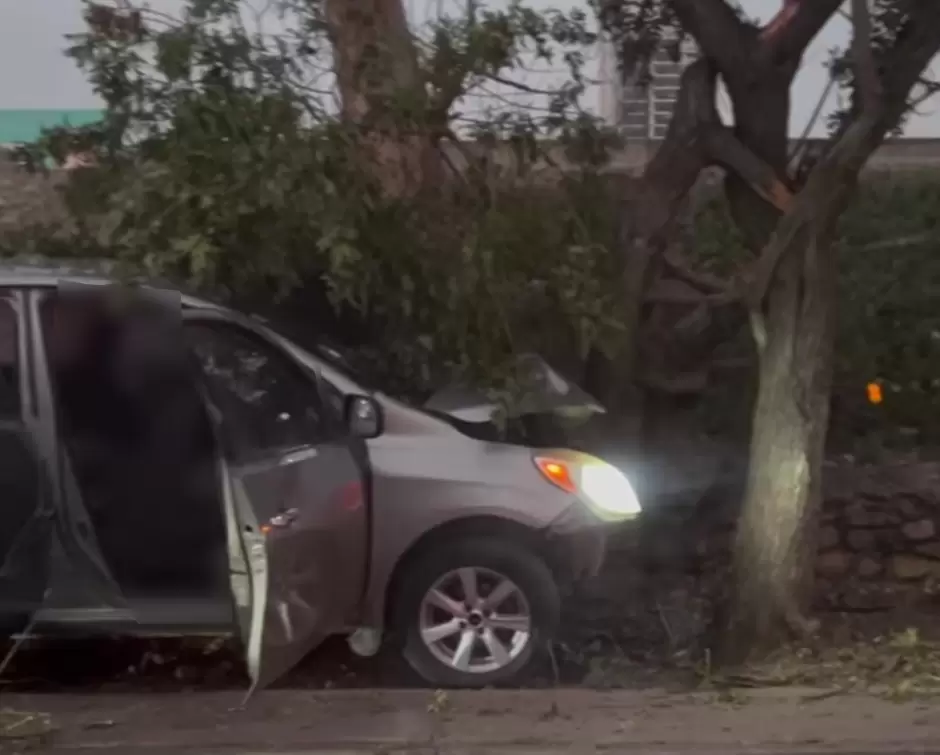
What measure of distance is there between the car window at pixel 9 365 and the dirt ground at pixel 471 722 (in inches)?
47.3

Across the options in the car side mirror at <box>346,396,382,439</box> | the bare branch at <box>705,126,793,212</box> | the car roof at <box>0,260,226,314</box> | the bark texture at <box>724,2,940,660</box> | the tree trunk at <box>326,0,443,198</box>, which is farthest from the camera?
the bare branch at <box>705,126,793,212</box>

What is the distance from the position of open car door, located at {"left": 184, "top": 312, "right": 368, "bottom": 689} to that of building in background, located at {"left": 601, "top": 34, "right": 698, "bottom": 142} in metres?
3.06

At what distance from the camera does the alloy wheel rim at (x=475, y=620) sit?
20.7ft

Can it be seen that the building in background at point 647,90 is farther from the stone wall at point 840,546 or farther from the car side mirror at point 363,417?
the car side mirror at point 363,417

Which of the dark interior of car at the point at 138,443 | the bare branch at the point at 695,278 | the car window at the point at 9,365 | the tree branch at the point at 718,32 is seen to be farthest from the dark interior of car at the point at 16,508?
the tree branch at the point at 718,32

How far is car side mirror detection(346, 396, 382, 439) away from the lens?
245 inches

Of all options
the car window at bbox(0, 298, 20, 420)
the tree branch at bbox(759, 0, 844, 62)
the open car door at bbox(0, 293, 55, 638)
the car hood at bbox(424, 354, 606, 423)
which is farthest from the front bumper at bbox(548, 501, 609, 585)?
the tree branch at bbox(759, 0, 844, 62)

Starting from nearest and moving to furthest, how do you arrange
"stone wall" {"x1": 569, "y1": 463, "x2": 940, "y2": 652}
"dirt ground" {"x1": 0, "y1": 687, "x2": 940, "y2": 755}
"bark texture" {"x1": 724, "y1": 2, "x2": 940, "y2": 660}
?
"dirt ground" {"x1": 0, "y1": 687, "x2": 940, "y2": 755}
"bark texture" {"x1": 724, "y1": 2, "x2": 940, "y2": 660}
"stone wall" {"x1": 569, "y1": 463, "x2": 940, "y2": 652}

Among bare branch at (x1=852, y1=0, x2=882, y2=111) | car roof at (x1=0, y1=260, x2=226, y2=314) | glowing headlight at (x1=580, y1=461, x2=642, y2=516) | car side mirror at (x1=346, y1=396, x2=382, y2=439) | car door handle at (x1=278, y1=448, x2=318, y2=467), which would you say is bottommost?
glowing headlight at (x1=580, y1=461, x2=642, y2=516)

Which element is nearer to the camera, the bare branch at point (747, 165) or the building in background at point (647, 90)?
the bare branch at point (747, 165)

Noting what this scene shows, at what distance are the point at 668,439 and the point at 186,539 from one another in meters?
3.93

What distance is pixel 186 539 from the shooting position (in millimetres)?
6031

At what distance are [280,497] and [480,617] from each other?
1.18 metres

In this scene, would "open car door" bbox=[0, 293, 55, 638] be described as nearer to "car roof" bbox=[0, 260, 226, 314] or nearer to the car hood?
"car roof" bbox=[0, 260, 226, 314]
